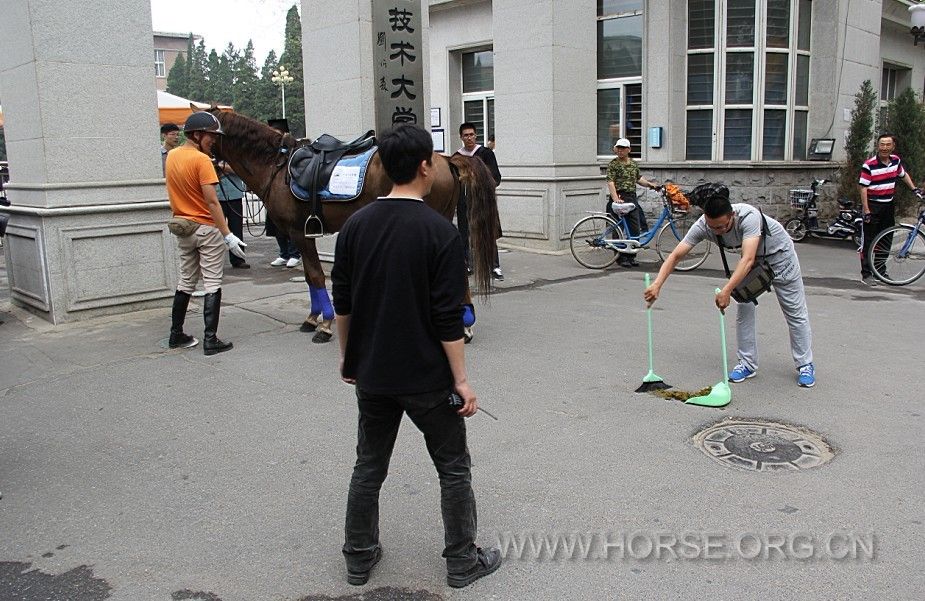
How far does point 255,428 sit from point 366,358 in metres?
2.28

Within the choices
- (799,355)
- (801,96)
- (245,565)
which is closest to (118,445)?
(245,565)

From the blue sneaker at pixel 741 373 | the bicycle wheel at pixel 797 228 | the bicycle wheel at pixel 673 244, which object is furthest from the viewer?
the bicycle wheel at pixel 797 228

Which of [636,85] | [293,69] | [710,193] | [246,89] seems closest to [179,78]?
[246,89]

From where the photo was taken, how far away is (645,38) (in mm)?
15562

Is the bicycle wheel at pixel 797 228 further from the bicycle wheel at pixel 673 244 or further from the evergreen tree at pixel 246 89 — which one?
the evergreen tree at pixel 246 89

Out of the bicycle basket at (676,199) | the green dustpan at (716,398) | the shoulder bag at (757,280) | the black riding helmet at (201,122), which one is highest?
the black riding helmet at (201,122)

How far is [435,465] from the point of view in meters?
3.31

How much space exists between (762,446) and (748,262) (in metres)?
1.33

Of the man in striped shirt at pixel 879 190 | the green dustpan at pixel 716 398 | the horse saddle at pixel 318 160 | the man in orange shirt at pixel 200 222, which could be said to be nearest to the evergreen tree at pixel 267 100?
the man in striped shirt at pixel 879 190

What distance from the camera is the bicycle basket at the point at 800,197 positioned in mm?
13984

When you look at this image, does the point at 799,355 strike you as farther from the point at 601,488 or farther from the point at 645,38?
the point at 645,38

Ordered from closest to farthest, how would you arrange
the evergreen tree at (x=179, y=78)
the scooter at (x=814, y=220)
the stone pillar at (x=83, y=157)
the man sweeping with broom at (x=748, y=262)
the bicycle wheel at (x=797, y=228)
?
the man sweeping with broom at (x=748, y=262), the stone pillar at (x=83, y=157), the scooter at (x=814, y=220), the bicycle wheel at (x=797, y=228), the evergreen tree at (x=179, y=78)

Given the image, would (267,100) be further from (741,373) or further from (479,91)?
(741,373)

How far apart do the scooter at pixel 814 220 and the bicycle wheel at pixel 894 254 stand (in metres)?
2.95
